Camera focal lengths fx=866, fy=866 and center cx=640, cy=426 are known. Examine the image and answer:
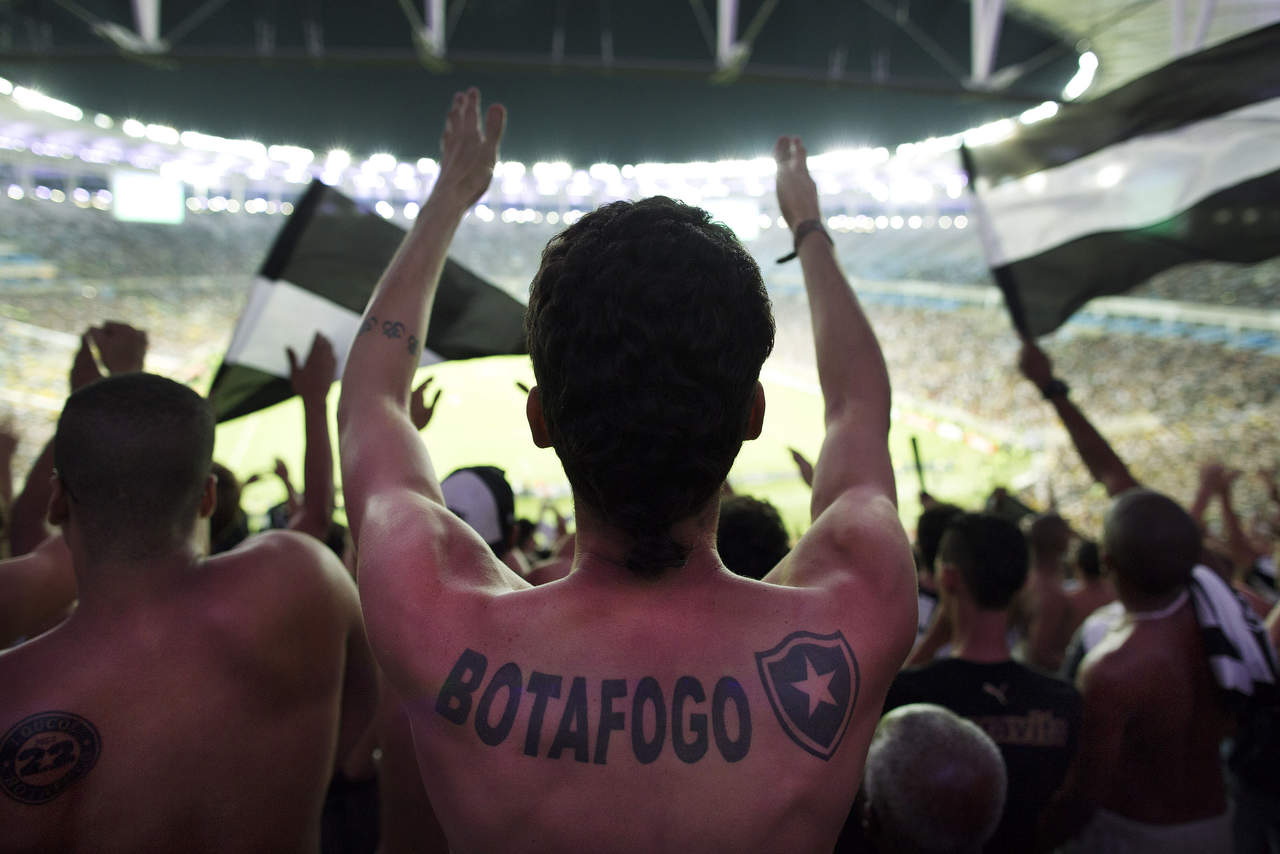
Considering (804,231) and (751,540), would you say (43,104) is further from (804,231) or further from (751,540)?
(804,231)

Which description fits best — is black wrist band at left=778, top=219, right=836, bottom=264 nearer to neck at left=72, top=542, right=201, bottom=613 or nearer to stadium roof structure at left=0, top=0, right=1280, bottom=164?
neck at left=72, top=542, right=201, bottom=613

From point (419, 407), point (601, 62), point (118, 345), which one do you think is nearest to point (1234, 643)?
point (419, 407)

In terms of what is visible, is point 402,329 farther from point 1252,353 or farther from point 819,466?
point 1252,353

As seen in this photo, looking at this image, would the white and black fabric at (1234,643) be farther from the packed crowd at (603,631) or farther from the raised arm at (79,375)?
the raised arm at (79,375)

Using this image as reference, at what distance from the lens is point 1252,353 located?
20797mm

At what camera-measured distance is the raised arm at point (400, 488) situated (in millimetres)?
1115

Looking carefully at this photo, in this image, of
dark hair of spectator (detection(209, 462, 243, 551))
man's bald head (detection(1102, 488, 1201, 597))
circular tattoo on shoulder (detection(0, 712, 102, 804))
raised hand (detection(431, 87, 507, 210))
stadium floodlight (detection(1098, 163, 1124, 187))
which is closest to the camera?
circular tattoo on shoulder (detection(0, 712, 102, 804))

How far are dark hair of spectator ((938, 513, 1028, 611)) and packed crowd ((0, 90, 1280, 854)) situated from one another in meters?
0.01

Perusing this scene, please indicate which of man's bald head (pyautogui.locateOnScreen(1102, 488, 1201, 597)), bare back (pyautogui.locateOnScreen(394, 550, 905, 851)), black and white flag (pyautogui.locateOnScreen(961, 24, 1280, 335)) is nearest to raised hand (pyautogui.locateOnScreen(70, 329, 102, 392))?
bare back (pyautogui.locateOnScreen(394, 550, 905, 851))

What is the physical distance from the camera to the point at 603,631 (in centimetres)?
111

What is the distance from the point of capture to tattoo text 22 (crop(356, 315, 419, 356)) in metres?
1.38

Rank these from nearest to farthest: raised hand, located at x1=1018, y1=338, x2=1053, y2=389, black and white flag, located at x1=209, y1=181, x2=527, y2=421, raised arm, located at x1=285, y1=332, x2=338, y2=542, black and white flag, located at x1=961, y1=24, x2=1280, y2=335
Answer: raised arm, located at x1=285, y1=332, x2=338, y2=542 → raised hand, located at x1=1018, y1=338, x2=1053, y2=389 → black and white flag, located at x1=209, y1=181, x2=527, y2=421 → black and white flag, located at x1=961, y1=24, x2=1280, y2=335

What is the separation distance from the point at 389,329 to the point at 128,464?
2.44 ft

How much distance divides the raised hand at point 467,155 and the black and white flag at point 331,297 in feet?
5.03
